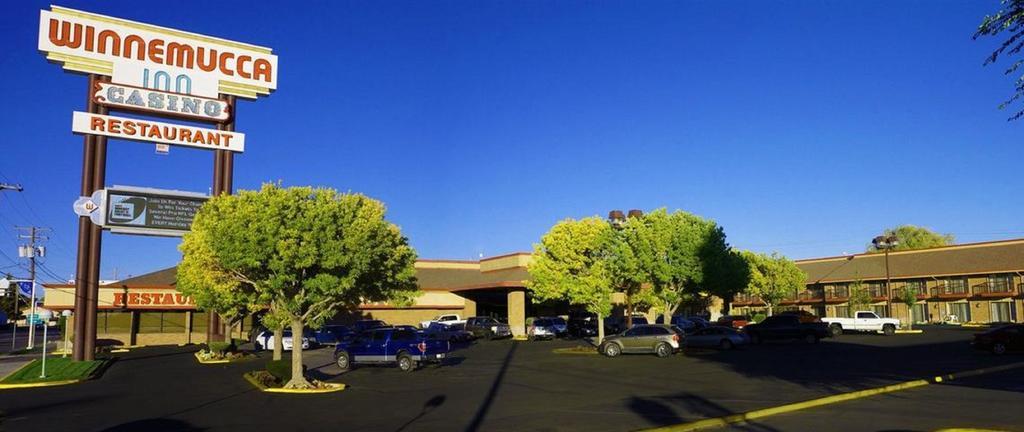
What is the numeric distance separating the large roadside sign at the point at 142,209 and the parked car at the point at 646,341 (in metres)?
21.7

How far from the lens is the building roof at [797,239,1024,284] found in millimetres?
68000

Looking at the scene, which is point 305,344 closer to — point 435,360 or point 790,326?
point 435,360

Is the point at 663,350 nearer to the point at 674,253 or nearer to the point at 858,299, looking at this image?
the point at 674,253

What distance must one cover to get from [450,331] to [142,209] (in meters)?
21.1

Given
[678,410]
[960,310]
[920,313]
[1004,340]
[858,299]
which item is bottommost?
[678,410]

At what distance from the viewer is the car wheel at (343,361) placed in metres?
32.2

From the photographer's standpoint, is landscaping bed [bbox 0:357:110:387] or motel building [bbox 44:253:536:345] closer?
landscaping bed [bbox 0:357:110:387]

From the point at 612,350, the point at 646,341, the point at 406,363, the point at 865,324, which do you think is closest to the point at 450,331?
the point at 612,350

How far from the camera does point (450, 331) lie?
172 feet

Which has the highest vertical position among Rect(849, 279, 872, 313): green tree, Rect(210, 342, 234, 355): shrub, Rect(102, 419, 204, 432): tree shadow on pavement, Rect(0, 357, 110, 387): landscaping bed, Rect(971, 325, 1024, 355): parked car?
Rect(849, 279, 872, 313): green tree

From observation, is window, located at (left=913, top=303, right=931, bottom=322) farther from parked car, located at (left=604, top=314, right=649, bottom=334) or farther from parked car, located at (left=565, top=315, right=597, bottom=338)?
parked car, located at (left=565, top=315, right=597, bottom=338)

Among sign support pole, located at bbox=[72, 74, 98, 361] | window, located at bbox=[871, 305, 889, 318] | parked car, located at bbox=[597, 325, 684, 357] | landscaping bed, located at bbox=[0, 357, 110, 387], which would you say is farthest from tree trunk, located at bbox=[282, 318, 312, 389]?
window, located at bbox=[871, 305, 889, 318]

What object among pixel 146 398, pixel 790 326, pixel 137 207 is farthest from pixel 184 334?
pixel 790 326

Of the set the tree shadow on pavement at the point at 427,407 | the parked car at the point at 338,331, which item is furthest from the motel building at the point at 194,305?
the tree shadow on pavement at the point at 427,407
